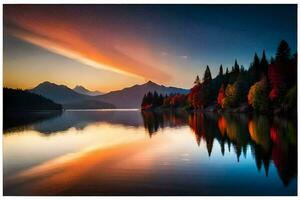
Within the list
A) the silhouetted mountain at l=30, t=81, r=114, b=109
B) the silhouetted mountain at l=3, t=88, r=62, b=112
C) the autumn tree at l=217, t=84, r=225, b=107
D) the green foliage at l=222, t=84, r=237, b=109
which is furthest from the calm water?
the autumn tree at l=217, t=84, r=225, b=107

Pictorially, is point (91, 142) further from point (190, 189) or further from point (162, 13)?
point (190, 189)

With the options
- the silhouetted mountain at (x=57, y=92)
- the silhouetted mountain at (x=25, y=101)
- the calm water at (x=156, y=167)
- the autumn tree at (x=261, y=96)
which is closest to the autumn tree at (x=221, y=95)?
the autumn tree at (x=261, y=96)

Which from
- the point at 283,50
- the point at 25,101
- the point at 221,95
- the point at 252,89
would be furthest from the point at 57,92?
the point at 25,101

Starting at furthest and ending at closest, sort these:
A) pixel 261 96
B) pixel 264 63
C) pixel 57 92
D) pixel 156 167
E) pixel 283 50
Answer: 1. pixel 261 96
2. pixel 57 92
3. pixel 264 63
4. pixel 283 50
5. pixel 156 167

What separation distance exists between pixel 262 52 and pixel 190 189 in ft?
36.0

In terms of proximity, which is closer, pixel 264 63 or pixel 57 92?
pixel 264 63

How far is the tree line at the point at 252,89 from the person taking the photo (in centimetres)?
2592

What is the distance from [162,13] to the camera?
13.8 m

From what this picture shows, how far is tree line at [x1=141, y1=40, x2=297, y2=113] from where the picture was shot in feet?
85.0

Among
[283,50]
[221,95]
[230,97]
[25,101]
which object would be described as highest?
[283,50]

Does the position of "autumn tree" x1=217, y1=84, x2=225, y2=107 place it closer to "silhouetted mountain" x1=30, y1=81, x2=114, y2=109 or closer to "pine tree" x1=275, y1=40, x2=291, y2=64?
"pine tree" x1=275, y1=40, x2=291, y2=64

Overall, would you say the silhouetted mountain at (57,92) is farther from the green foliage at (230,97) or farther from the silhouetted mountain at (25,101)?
the green foliage at (230,97)

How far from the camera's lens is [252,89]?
36.1m

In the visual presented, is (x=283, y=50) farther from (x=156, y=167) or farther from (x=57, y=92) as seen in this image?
(x=57, y=92)
